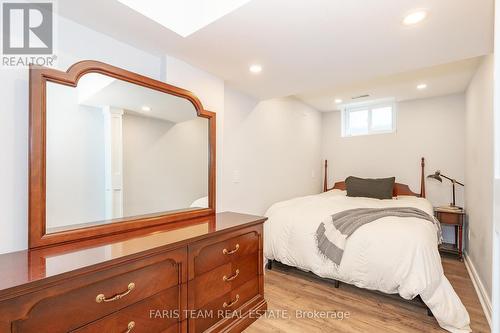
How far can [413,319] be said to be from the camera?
1926 millimetres

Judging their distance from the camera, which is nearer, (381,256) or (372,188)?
(381,256)

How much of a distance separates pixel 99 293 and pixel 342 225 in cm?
→ 202

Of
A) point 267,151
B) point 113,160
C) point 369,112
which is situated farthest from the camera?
point 369,112

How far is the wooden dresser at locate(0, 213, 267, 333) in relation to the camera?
90 cm

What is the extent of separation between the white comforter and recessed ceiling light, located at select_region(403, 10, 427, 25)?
1570 mm

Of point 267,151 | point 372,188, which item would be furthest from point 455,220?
point 267,151

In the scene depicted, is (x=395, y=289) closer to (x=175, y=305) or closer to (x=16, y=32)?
(x=175, y=305)

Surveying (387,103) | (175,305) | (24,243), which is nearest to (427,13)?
(175,305)

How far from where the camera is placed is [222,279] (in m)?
1.64

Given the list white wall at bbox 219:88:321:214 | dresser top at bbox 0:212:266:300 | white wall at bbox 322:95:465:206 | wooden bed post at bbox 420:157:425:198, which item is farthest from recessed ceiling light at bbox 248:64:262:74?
wooden bed post at bbox 420:157:425:198

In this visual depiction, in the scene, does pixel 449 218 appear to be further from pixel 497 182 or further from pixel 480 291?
pixel 497 182

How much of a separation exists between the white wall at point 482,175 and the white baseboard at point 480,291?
0.03 metres

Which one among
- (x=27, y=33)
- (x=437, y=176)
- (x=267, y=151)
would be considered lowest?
(x=437, y=176)

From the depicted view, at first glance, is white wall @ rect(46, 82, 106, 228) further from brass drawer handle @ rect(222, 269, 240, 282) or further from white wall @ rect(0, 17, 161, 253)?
brass drawer handle @ rect(222, 269, 240, 282)
